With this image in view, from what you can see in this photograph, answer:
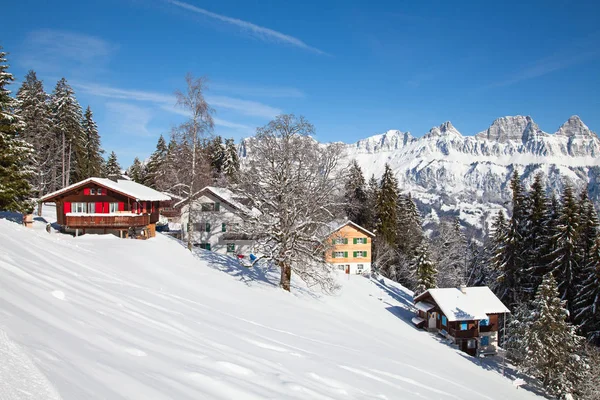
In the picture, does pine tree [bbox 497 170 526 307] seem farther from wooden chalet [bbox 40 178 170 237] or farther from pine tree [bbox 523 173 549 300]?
wooden chalet [bbox 40 178 170 237]

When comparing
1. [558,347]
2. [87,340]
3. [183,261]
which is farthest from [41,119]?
[558,347]

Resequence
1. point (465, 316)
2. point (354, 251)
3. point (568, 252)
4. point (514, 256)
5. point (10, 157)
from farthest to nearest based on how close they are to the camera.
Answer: point (354, 251), point (514, 256), point (568, 252), point (465, 316), point (10, 157)

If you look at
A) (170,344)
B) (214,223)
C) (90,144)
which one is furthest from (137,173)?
(170,344)

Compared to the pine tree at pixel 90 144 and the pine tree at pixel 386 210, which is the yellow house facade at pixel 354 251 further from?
the pine tree at pixel 90 144

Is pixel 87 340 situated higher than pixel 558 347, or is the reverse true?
pixel 87 340

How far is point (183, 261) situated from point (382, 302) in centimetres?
2094

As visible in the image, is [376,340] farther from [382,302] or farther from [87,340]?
[382,302]

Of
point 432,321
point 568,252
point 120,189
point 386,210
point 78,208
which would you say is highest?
point 120,189

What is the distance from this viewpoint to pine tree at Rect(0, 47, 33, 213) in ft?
85.4

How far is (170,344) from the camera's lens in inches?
309

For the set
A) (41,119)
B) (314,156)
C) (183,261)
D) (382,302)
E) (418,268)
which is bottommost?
(382,302)

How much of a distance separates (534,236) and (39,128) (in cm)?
5696

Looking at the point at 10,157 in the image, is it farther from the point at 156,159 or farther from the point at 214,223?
the point at 156,159

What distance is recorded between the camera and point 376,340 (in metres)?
17.5
